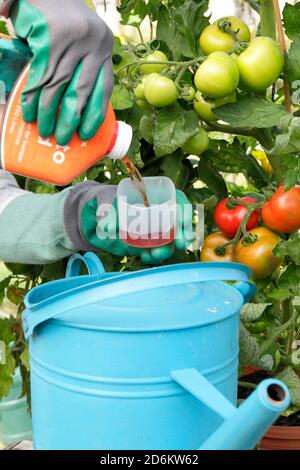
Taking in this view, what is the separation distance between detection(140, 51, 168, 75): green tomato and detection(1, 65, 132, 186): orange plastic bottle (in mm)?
207

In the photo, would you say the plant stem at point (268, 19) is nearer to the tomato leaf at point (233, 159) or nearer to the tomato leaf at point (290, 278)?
the tomato leaf at point (233, 159)

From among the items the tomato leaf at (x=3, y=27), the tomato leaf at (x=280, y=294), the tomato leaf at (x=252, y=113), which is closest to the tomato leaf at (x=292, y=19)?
the tomato leaf at (x=252, y=113)

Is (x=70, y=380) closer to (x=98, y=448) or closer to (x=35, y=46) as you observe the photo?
(x=98, y=448)

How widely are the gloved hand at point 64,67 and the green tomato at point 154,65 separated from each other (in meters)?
0.22

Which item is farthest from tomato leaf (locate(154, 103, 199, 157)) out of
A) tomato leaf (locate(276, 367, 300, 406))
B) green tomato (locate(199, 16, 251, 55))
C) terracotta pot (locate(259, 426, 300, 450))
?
terracotta pot (locate(259, 426, 300, 450))

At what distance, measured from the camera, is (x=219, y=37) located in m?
1.21

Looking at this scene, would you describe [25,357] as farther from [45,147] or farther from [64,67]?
[64,67]

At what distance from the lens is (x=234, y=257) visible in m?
1.32

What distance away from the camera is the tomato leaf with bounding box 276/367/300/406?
4.18ft

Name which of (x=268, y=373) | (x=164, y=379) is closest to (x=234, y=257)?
(x=268, y=373)

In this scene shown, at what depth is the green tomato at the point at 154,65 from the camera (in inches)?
48.4

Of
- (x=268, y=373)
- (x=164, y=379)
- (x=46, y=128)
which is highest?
(x=46, y=128)

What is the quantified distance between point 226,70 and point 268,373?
0.69 m
